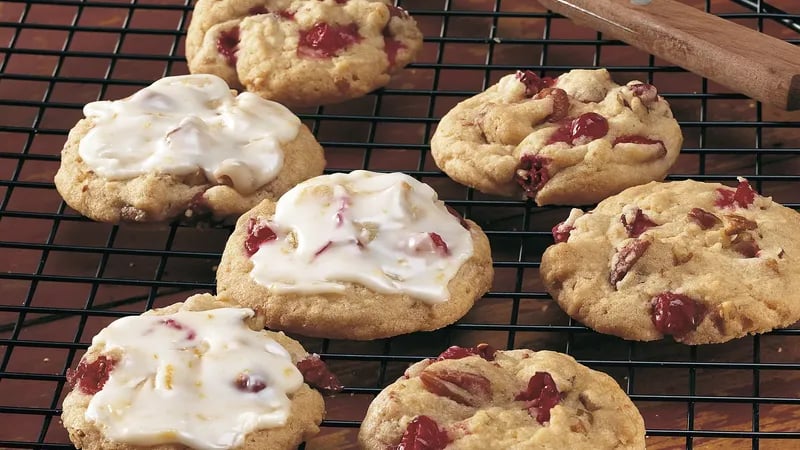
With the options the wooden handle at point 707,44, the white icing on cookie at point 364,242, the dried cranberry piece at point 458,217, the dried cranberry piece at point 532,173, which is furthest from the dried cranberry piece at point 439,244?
the wooden handle at point 707,44

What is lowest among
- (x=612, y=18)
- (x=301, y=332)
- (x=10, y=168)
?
(x=10, y=168)

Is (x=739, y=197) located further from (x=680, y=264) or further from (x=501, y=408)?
(x=501, y=408)

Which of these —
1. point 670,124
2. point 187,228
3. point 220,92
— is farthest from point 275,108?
point 670,124

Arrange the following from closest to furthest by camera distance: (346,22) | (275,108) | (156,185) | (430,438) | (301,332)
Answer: (430,438), (301,332), (156,185), (275,108), (346,22)

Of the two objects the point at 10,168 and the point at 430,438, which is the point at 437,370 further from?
the point at 10,168

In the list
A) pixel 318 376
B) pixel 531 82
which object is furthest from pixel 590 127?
pixel 318 376

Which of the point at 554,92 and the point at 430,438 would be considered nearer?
the point at 430,438
